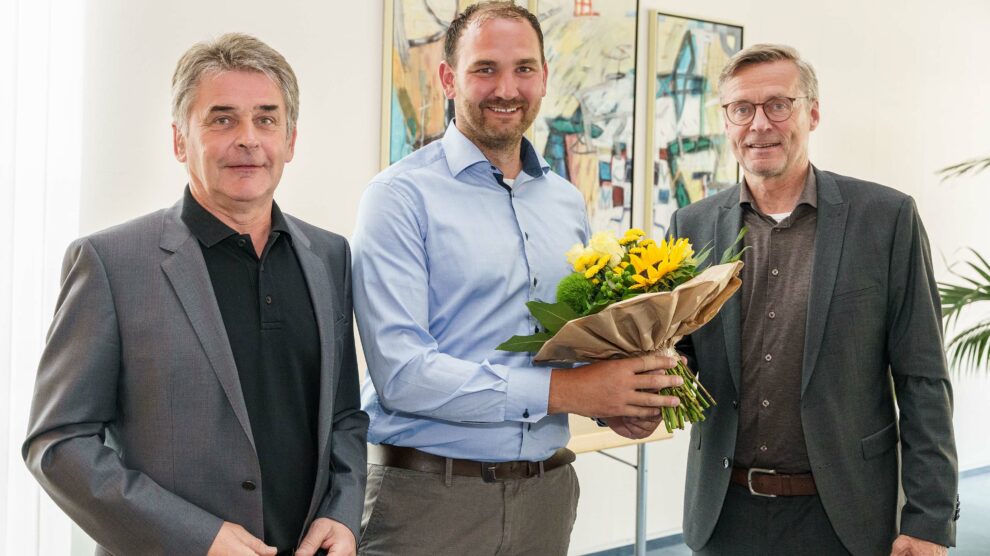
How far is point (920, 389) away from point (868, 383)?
12cm

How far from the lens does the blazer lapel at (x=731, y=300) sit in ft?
7.30

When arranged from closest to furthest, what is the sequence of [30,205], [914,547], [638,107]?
[914,547] → [30,205] → [638,107]

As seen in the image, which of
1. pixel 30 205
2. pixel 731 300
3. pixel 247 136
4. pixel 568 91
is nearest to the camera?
pixel 247 136

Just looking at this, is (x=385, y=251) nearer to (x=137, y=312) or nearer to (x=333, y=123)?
(x=137, y=312)

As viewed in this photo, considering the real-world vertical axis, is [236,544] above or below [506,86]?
below

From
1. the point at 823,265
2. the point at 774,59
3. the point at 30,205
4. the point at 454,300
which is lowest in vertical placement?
the point at 454,300

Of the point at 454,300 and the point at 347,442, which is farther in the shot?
the point at 454,300

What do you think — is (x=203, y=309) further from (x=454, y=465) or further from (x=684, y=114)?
(x=684, y=114)

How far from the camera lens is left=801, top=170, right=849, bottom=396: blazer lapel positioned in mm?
2156

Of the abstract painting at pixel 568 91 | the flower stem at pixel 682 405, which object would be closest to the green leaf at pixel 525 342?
the flower stem at pixel 682 405

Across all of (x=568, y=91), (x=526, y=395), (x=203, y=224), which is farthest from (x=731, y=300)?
(x=568, y=91)

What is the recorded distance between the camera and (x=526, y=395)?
1.86 metres

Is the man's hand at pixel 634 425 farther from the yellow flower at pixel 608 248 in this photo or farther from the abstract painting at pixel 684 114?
the abstract painting at pixel 684 114

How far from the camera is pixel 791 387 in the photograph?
2195 millimetres
